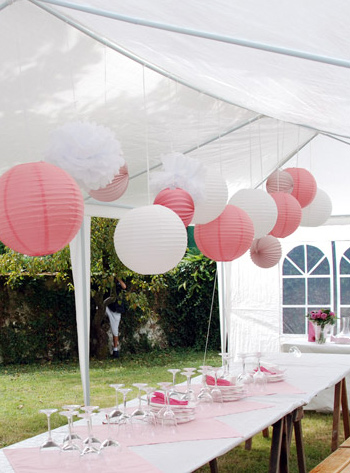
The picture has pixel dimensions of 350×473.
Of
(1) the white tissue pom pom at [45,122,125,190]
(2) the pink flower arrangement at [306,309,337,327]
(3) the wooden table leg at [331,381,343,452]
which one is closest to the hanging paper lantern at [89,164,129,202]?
(1) the white tissue pom pom at [45,122,125,190]

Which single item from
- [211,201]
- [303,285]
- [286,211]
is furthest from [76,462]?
[303,285]

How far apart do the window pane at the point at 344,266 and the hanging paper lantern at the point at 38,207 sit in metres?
6.22

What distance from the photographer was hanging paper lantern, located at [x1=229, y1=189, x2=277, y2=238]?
4.24 m

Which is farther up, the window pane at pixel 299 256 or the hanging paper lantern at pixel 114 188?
the hanging paper lantern at pixel 114 188

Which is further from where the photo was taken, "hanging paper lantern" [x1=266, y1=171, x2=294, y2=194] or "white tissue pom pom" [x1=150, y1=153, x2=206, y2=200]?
"hanging paper lantern" [x1=266, y1=171, x2=294, y2=194]

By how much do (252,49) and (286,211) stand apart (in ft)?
5.92

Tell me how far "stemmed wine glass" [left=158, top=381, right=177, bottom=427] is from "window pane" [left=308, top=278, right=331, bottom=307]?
5.56 meters

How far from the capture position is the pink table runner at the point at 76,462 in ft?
7.70

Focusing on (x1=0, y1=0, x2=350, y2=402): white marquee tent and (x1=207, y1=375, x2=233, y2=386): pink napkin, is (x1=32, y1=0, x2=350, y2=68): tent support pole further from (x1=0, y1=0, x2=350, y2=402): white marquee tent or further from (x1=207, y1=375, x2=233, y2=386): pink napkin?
(x1=207, y1=375, x2=233, y2=386): pink napkin

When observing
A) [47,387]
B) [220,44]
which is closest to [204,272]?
[47,387]

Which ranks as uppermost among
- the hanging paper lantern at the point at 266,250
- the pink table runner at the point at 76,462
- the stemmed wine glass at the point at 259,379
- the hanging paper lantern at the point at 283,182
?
the hanging paper lantern at the point at 283,182

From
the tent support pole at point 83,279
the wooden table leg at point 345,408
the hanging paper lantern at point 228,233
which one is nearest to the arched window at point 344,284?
the wooden table leg at point 345,408

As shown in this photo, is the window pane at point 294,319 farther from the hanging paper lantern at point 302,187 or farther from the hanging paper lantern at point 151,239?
the hanging paper lantern at point 151,239

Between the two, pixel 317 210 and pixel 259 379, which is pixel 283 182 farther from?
pixel 259 379
